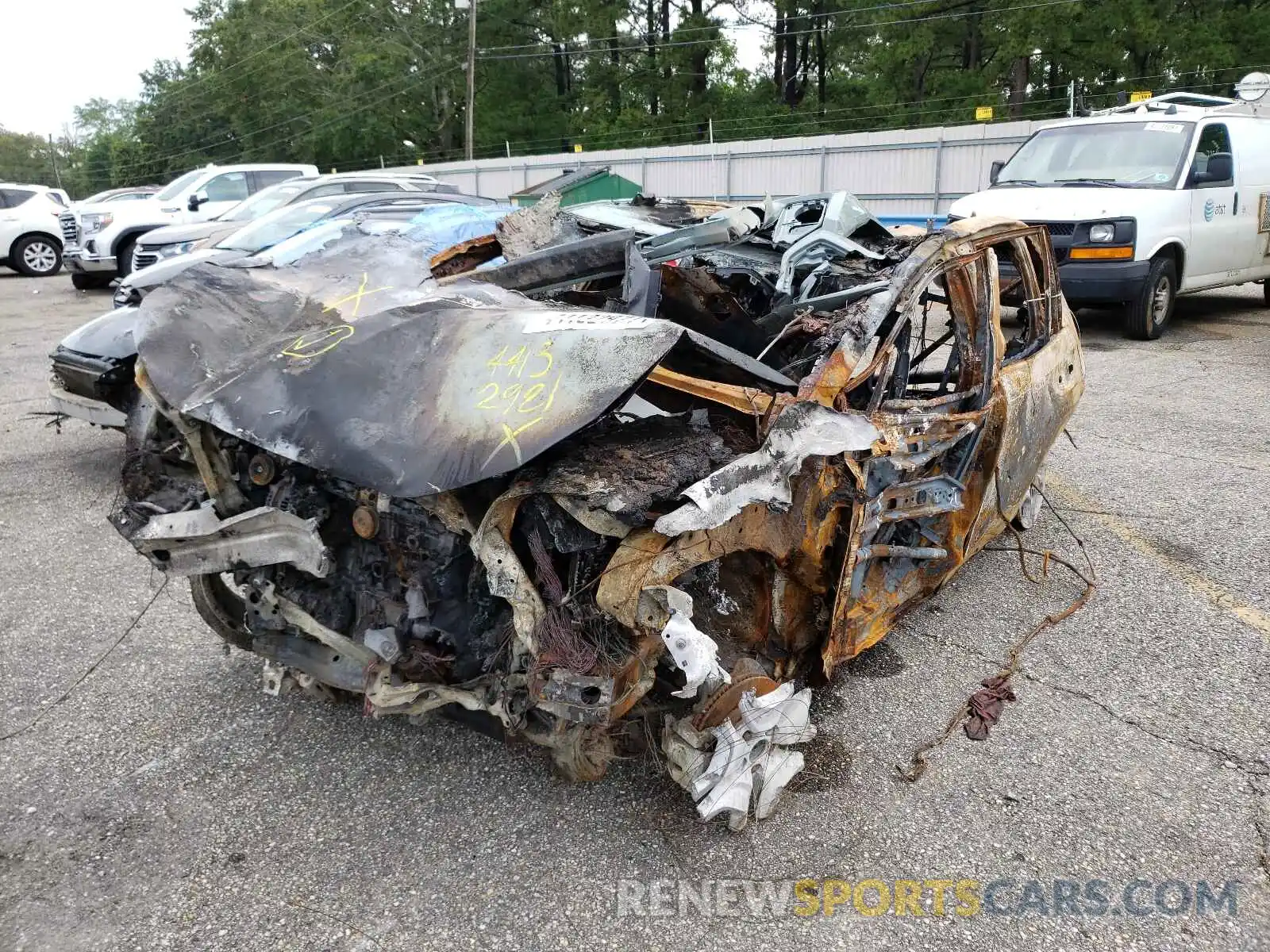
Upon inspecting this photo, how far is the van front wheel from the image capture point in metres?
9.34

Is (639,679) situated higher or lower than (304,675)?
higher

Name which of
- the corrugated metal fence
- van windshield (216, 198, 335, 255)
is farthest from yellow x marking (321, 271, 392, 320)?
the corrugated metal fence

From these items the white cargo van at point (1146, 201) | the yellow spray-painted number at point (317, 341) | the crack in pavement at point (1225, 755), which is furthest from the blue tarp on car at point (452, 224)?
the white cargo van at point (1146, 201)

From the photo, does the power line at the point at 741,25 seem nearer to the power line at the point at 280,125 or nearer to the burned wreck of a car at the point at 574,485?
the power line at the point at 280,125

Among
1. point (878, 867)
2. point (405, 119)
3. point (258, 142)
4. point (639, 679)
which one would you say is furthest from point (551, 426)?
point (258, 142)

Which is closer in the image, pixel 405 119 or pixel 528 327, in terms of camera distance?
pixel 528 327

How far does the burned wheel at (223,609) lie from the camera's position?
319cm

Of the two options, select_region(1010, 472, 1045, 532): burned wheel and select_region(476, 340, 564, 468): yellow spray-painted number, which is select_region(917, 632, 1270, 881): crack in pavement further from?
select_region(476, 340, 564, 468): yellow spray-painted number

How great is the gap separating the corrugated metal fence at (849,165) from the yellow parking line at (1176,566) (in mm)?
10232

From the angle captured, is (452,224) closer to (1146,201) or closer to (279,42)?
(1146,201)

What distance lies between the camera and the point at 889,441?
2.87 meters

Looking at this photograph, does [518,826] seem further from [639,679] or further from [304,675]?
[304,675]

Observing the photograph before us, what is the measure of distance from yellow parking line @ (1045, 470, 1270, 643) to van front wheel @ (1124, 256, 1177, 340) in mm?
4995

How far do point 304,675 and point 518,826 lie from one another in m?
0.91
